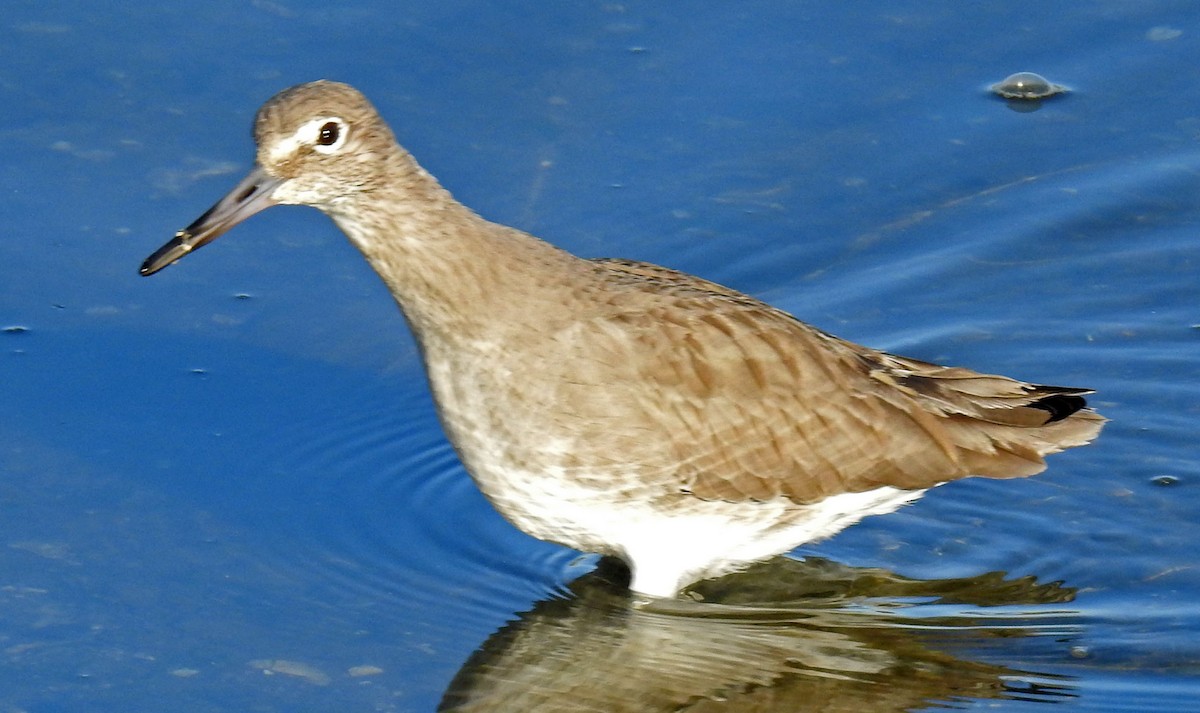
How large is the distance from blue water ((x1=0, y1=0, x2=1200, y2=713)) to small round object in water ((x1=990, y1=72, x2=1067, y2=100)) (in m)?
0.10

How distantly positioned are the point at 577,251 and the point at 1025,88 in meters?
3.06

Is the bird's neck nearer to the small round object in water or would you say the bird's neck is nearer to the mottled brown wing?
the mottled brown wing

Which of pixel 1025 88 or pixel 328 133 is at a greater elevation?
pixel 1025 88

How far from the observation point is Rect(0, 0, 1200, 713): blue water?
8.08 metres

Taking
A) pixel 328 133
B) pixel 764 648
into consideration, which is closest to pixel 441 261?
pixel 328 133

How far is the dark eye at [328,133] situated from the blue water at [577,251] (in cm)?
203

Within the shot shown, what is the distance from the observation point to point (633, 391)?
26.2ft

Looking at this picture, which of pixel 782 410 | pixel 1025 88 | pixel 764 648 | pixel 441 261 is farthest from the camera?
pixel 1025 88

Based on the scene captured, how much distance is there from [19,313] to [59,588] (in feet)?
7.39

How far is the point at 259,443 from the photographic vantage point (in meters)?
9.44

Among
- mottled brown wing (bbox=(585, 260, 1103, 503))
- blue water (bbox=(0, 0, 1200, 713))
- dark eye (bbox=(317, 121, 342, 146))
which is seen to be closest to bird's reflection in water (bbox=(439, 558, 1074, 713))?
blue water (bbox=(0, 0, 1200, 713))

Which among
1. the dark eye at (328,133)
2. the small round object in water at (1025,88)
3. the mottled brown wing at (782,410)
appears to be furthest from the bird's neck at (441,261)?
the small round object in water at (1025,88)

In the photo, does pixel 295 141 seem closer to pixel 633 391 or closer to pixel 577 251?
pixel 633 391

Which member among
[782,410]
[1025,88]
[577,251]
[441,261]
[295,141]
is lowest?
[782,410]
